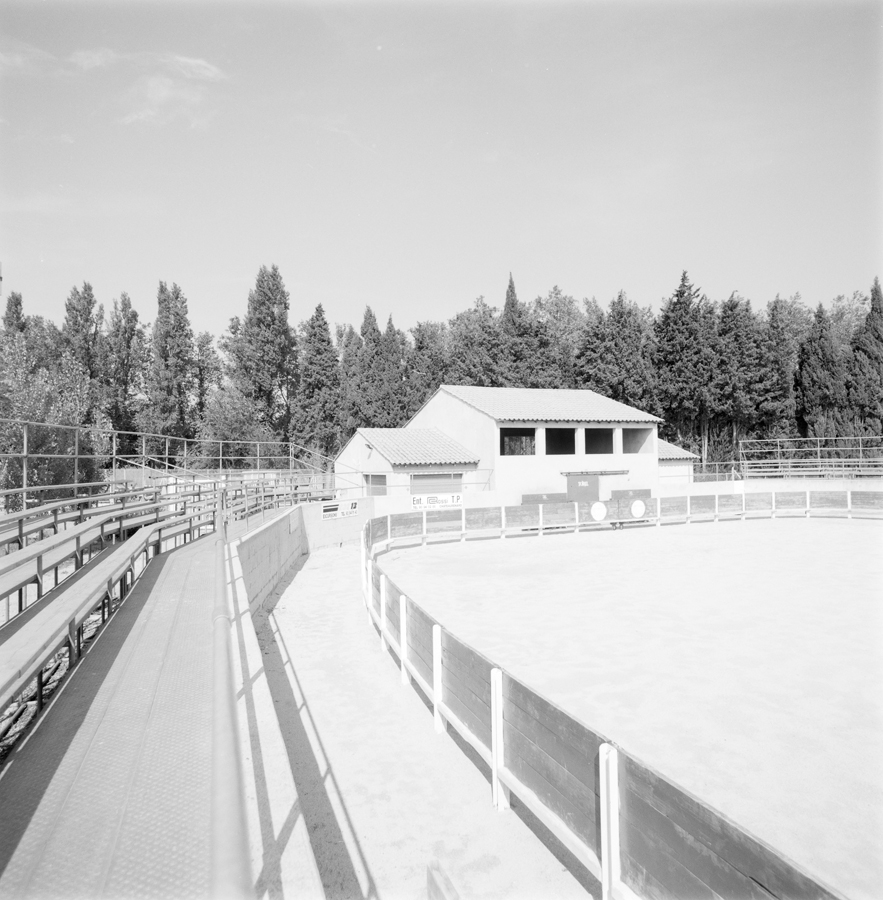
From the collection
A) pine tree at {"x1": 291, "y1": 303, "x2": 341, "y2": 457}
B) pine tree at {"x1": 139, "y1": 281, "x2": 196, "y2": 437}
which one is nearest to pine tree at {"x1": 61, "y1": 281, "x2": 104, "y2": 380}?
pine tree at {"x1": 139, "y1": 281, "x2": 196, "y2": 437}

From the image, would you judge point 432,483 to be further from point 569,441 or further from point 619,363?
point 619,363

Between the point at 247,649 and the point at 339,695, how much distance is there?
1397mm

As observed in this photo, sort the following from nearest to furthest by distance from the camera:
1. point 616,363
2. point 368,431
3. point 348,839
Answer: point 348,839 < point 368,431 < point 616,363

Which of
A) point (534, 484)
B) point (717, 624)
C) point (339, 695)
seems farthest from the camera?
point (534, 484)

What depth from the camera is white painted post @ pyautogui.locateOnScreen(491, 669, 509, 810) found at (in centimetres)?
466

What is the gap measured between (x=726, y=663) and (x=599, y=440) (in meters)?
29.2

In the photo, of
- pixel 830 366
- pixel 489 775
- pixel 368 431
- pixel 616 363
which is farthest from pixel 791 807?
pixel 830 366

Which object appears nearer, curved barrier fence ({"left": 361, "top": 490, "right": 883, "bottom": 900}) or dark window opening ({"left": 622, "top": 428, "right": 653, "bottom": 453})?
curved barrier fence ({"left": 361, "top": 490, "right": 883, "bottom": 900})

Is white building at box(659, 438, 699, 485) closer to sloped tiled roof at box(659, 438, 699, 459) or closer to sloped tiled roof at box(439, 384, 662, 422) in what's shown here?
sloped tiled roof at box(659, 438, 699, 459)

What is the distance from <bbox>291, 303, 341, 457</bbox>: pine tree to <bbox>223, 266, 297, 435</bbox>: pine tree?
1.37m

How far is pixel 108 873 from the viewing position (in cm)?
271

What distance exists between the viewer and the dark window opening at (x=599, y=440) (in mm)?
35969

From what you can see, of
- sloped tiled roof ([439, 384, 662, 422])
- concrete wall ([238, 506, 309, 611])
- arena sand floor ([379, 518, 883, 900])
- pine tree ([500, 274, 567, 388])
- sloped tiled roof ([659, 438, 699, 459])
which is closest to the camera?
arena sand floor ([379, 518, 883, 900])

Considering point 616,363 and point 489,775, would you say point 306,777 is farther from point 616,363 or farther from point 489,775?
point 616,363
